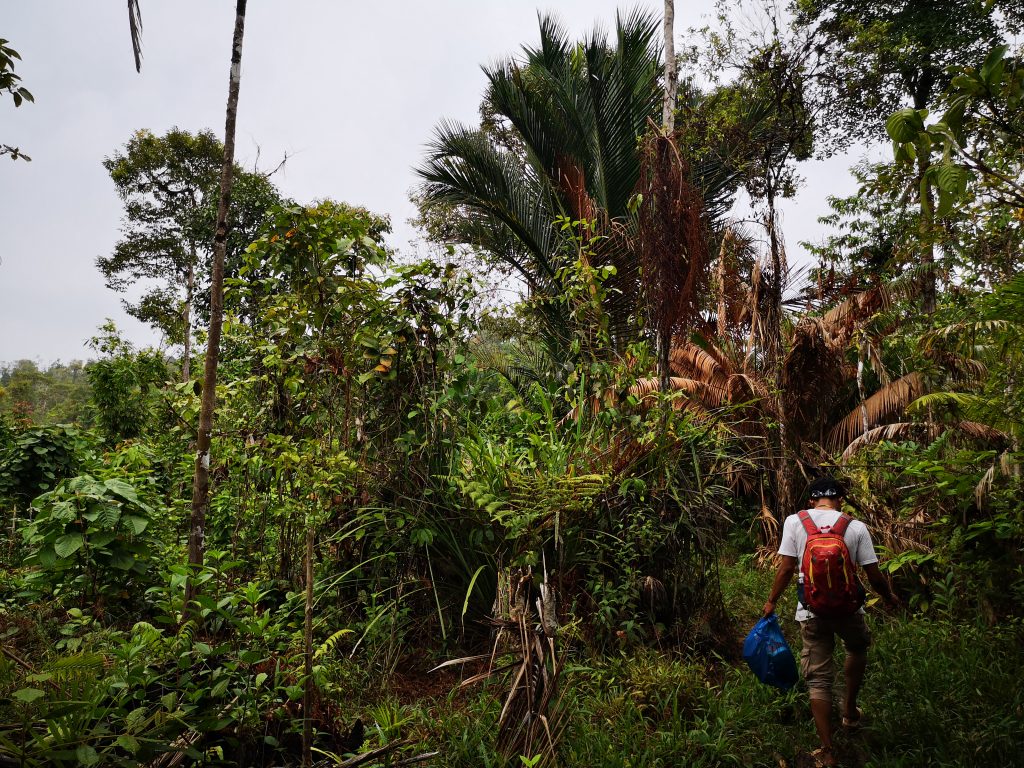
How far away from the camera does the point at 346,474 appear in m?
4.18

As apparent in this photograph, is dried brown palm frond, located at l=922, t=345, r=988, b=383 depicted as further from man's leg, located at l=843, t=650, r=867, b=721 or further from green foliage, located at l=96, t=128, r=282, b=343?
green foliage, located at l=96, t=128, r=282, b=343

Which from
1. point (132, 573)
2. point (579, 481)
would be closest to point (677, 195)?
point (579, 481)

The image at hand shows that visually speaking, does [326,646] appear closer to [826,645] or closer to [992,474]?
[826,645]

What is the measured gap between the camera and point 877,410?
22.9 ft

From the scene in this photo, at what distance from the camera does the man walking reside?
3.29 m

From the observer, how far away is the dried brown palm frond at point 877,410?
670 centimetres

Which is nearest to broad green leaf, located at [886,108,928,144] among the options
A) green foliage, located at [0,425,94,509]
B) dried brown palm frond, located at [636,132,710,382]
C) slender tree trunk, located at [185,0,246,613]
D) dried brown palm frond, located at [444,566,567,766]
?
dried brown palm frond, located at [444,566,567,766]

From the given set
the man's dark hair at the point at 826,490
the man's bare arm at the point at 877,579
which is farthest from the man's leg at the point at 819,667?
the man's dark hair at the point at 826,490

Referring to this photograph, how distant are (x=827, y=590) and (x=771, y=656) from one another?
487 millimetres

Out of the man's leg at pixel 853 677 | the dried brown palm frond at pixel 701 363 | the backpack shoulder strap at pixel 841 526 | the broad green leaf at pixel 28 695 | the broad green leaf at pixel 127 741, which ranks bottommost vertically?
the man's leg at pixel 853 677

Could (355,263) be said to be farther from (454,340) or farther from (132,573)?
(132,573)

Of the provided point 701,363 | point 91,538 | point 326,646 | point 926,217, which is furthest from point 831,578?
point 701,363

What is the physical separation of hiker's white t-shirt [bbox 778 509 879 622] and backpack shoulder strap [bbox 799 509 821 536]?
0.07 feet

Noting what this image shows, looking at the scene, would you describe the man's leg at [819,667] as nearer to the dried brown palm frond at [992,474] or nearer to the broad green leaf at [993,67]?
the dried brown palm frond at [992,474]
